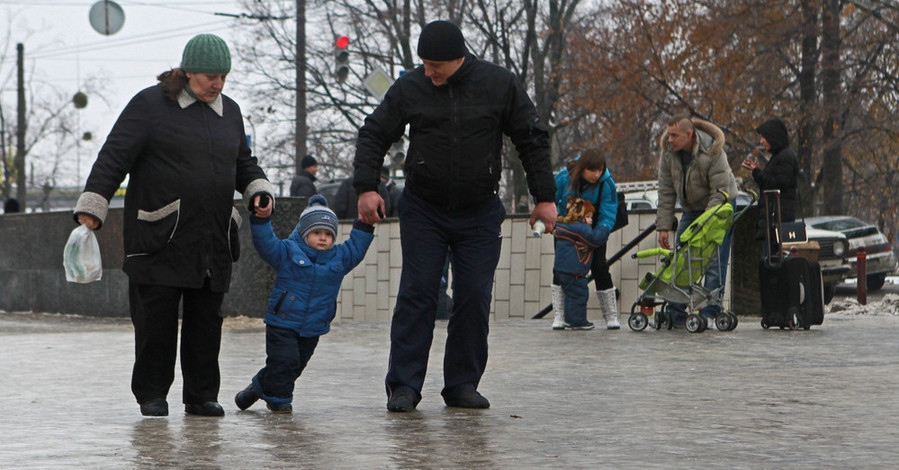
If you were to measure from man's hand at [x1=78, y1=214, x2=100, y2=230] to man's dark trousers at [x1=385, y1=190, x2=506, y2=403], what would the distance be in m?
1.31

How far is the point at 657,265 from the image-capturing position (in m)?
12.5

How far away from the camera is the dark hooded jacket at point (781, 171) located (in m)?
10.8

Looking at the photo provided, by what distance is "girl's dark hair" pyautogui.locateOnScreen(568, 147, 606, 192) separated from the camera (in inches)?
425

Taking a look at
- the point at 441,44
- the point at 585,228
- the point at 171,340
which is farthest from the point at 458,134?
the point at 585,228

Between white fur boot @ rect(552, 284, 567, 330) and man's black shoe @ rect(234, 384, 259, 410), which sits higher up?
white fur boot @ rect(552, 284, 567, 330)

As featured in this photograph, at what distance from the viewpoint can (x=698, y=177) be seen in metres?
10.4

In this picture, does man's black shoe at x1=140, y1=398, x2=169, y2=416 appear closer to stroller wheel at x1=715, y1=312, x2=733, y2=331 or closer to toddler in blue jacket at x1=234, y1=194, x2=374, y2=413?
toddler in blue jacket at x1=234, y1=194, x2=374, y2=413

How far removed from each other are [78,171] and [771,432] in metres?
66.7

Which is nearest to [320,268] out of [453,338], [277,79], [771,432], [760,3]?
[453,338]

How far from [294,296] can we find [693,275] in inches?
214

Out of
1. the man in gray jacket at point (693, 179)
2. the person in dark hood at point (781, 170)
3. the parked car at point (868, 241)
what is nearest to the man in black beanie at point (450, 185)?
the man in gray jacket at point (693, 179)

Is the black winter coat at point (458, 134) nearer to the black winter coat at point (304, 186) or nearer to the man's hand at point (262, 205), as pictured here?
the man's hand at point (262, 205)

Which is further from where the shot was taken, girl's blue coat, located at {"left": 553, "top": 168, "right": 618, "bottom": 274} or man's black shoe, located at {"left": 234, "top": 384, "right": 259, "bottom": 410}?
girl's blue coat, located at {"left": 553, "top": 168, "right": 618, "bottom": 274}

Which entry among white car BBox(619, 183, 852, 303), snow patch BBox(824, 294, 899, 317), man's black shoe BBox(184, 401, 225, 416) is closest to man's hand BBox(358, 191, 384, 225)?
man's black shoe BBox(184, 401, 225, 416)
